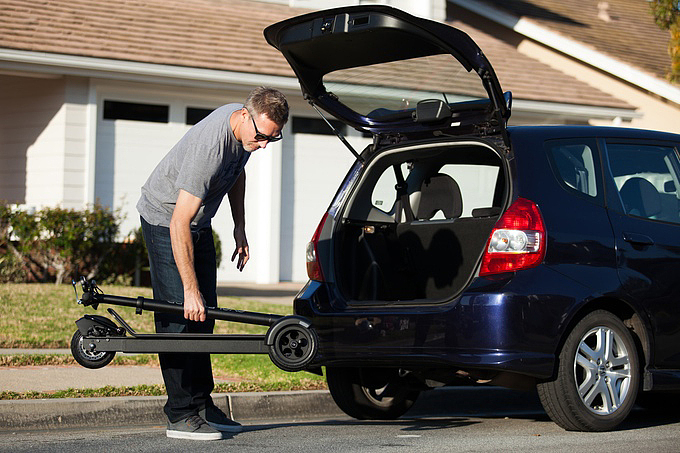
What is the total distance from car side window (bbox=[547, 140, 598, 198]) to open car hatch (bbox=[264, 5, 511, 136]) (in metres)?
0.40

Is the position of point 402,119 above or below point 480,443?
above

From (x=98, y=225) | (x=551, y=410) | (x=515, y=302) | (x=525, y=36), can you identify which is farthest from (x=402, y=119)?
(x=525, y=36)

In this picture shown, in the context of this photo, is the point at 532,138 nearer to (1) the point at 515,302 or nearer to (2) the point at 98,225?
(1) the point at 515,302

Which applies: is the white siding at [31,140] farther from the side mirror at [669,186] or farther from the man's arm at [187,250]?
the side mirror at [669,186]

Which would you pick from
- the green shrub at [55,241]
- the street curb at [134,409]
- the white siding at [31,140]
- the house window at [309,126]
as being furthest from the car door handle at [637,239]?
the house window at [309,126]

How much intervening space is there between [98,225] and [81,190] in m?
1.34

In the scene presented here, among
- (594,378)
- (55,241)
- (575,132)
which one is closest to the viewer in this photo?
(594,378)

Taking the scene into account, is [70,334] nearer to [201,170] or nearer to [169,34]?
[201,170]

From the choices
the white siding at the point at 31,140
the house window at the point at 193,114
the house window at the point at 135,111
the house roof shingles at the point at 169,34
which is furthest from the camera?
the house window at the point at 193,114

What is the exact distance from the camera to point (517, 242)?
5941 mm

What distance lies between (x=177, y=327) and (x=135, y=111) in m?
10.1

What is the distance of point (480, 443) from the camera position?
6.17m

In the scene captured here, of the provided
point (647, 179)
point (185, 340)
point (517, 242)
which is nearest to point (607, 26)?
point (647, 179)

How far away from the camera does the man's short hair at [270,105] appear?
19.2 feet
